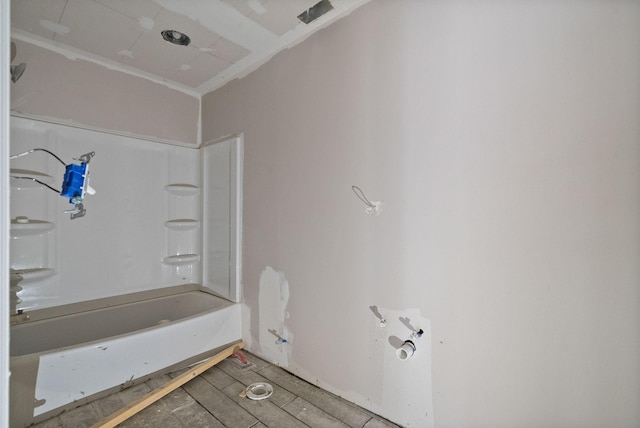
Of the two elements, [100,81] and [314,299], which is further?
[100,81]

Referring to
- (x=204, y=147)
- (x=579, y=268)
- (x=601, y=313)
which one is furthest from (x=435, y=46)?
(x=204, y=147)

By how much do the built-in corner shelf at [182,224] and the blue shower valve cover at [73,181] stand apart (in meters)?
1.43

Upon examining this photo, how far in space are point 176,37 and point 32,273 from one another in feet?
6.22

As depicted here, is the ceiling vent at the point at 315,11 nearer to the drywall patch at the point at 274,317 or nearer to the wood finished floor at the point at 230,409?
the drywall patch at the point at 274,317

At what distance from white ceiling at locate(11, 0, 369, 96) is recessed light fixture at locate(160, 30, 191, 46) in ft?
0.12

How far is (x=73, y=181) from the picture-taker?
3.84 ft

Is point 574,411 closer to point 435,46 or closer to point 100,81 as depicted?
point 435,46

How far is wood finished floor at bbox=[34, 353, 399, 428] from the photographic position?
1438mm

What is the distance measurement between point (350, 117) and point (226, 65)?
130cm

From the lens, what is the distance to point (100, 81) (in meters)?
2.16

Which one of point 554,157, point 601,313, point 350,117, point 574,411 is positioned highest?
point 350,117

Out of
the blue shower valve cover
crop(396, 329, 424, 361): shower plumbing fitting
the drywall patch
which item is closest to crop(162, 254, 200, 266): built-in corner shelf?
the drywall patch

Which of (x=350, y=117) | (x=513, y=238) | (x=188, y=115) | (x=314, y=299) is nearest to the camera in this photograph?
(x=513, y=238)

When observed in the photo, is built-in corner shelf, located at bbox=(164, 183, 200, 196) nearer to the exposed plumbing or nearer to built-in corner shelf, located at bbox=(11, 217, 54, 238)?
built-in corner shelf, located at bbox=(11, 217, 54, 238)
